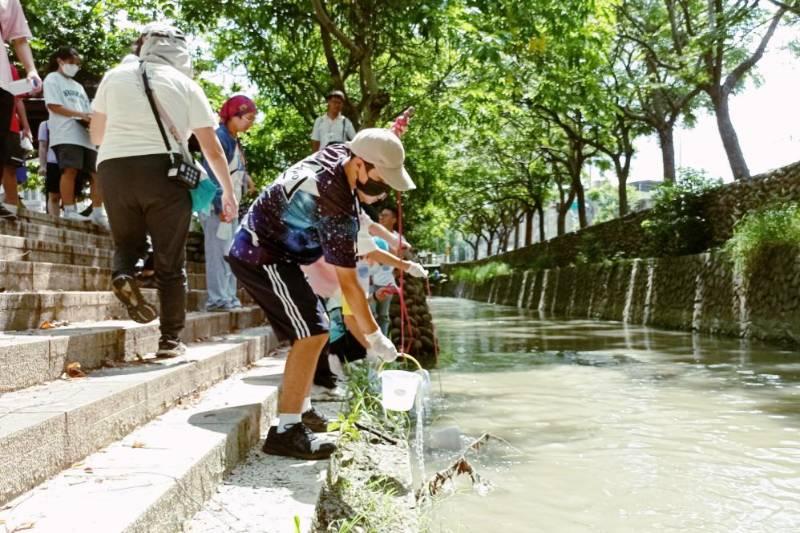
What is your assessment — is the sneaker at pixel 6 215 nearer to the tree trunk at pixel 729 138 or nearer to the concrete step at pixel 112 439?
the concrete step at pixel 112 439

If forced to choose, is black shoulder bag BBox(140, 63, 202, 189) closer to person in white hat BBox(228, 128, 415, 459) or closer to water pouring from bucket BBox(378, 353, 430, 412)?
person in white hat BBox(228, 128, 415, 459)

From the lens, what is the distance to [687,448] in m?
4.47

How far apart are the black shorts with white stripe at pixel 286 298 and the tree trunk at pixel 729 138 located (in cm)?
1466

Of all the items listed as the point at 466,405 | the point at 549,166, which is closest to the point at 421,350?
the point at 466,405

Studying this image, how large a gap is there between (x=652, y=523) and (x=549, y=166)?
2991cm

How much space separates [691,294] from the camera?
13.6 m

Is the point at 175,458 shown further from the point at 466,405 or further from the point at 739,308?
the point at 739,308

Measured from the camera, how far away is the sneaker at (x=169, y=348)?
3.93 metres

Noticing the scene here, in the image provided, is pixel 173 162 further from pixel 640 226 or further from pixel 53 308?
pixel 640 226

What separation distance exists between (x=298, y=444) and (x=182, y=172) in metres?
1.64

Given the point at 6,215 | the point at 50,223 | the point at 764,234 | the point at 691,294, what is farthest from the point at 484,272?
the point at 6,215

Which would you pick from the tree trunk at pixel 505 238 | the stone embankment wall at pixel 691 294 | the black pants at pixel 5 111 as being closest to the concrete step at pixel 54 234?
the black pants at pixel 5 111

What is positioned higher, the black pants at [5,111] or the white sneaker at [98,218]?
the black pants at [5,111]

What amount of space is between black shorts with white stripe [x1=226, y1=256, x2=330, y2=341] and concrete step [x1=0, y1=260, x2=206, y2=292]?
1552mm
